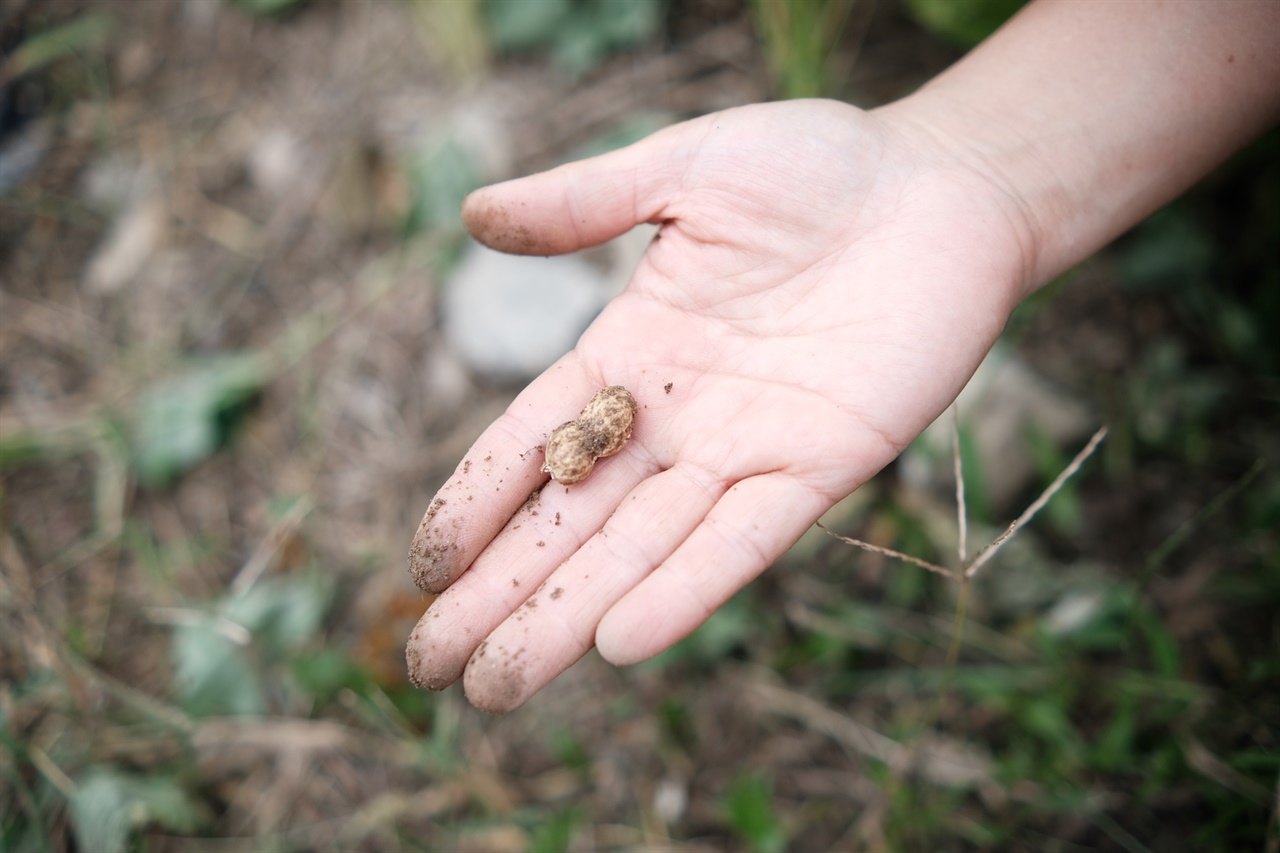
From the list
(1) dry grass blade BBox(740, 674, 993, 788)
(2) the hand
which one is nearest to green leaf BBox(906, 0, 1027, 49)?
(2) the hand

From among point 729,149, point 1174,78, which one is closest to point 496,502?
point 729,149

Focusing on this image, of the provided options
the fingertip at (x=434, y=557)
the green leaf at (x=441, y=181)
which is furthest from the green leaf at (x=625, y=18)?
the fingertip at (x=434, y=557)

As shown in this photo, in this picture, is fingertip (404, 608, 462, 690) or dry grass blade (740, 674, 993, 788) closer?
fingertip (404, 608, 462, 690)

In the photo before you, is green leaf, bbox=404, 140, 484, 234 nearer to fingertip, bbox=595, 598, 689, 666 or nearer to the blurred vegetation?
the blurred vegetation

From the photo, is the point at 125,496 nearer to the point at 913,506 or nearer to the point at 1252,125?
the point at 913,506

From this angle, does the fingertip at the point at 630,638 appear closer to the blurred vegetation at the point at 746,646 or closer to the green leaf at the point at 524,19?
the blurred vegetation at the point at 746,646

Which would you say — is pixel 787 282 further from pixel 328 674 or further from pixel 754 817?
pixel 328 674
